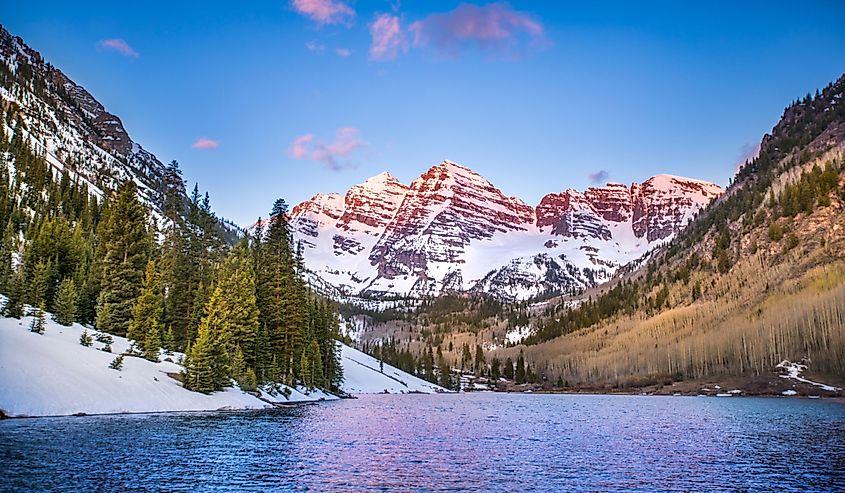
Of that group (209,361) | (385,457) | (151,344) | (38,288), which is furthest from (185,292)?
(385,457)

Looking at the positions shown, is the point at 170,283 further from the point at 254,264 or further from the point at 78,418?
the point at 78,418

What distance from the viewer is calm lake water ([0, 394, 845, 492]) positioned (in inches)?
1144

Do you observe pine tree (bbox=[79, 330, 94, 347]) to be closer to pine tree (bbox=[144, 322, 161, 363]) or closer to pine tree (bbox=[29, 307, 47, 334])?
pine tree (bbox=[29, 307, 47, 334])

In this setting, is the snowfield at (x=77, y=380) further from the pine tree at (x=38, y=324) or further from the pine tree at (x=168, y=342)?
the pine tree at (x=168, y=342)

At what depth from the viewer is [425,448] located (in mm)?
45156

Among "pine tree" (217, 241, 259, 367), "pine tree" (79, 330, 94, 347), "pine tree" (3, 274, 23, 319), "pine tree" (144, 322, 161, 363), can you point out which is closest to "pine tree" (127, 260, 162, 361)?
"pine tree" (144, 322, 161, 363)

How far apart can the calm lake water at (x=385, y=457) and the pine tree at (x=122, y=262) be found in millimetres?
25044

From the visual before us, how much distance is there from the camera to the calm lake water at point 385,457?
2906 cm

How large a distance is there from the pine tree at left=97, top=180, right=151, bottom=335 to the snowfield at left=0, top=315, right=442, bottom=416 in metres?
5.18

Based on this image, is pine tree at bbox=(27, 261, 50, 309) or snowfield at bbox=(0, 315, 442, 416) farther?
pine tree at bbox=(27, 261, 50, 309)

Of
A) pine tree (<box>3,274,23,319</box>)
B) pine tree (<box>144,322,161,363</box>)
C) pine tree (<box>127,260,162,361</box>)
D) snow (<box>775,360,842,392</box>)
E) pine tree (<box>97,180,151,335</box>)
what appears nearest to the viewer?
pine tree (<box>3,274,23,319</box>)

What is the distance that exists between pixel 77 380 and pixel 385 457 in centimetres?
2885

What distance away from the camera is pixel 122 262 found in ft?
263

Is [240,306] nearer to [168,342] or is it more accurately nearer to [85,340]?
[168,342]
